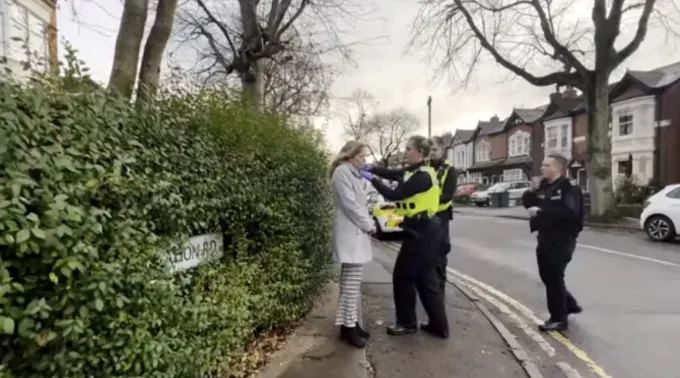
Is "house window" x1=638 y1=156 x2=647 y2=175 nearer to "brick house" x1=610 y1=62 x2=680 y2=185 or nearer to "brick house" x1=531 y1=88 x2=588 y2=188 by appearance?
"brick house" x1=610 y1=62 x2=680 y2=185

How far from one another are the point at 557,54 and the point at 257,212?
19.8 metres

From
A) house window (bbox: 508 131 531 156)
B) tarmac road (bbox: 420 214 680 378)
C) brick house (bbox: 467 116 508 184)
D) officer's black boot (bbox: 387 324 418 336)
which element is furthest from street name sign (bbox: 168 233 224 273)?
brick house (bbox: 467 116 508 184)

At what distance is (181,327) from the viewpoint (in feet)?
8.89

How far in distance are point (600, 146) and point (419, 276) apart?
17969 mm

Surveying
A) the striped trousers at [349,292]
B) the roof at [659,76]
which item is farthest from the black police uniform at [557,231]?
the roof at [659,76]

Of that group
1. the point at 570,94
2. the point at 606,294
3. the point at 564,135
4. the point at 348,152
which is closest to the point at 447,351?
the point at 348,152

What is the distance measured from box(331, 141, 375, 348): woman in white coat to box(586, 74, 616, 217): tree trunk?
60.1 ft

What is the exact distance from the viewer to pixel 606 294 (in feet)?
22.1

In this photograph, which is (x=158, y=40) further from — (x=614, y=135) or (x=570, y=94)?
(x=570, y=94)

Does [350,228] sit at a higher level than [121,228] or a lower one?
lower

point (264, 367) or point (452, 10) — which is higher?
point (452, 10)

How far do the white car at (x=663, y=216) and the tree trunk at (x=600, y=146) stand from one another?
6448 mm

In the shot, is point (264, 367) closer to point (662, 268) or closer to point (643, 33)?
point (662, 268)

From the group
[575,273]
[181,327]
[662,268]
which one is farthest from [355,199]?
[662,268]
